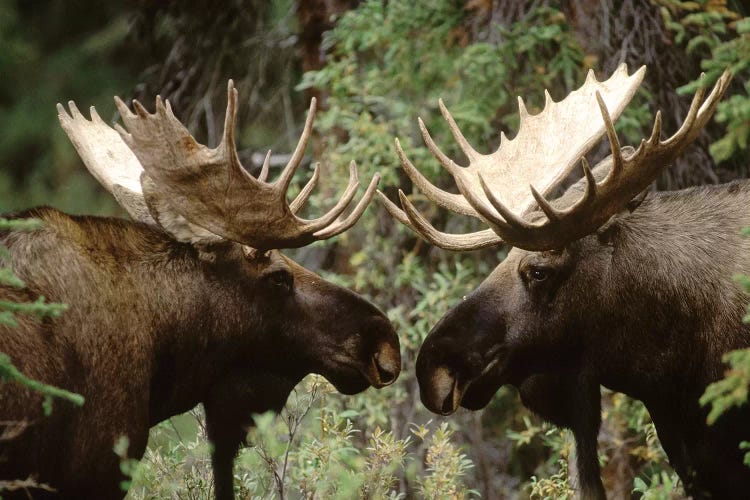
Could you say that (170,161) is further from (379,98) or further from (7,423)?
(379,98)

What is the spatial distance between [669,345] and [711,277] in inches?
13.0

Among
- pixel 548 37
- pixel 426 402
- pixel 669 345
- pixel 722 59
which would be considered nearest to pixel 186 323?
pixel 426 402

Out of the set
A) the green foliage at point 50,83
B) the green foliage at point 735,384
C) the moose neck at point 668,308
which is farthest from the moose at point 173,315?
the green foliage at point 50,83

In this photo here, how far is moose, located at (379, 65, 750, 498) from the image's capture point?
5.52 meters

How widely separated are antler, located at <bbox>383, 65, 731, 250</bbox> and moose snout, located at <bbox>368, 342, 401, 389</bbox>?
1.68ft

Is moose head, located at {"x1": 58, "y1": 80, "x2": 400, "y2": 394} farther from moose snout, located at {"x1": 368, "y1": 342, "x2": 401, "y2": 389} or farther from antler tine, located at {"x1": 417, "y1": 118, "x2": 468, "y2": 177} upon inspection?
antler tine, located at {"x1": 417, "y1": 118, "x2": 468, "y2": 177}

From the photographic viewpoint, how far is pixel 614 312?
5652 millimetres

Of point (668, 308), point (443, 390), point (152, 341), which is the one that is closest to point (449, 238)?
point (443, 390)

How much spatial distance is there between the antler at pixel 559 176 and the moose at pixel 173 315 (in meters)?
0.52

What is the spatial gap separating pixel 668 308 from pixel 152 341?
2096mm

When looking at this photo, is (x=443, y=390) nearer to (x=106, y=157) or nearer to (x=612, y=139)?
(x=612, y=139)

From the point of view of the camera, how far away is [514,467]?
9.66 meters

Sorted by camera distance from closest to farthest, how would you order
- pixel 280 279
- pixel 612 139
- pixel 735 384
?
pixel 735 384 < pixel 612 139 < pixel 280 279

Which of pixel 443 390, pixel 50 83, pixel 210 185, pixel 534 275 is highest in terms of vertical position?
pixel 210 185
